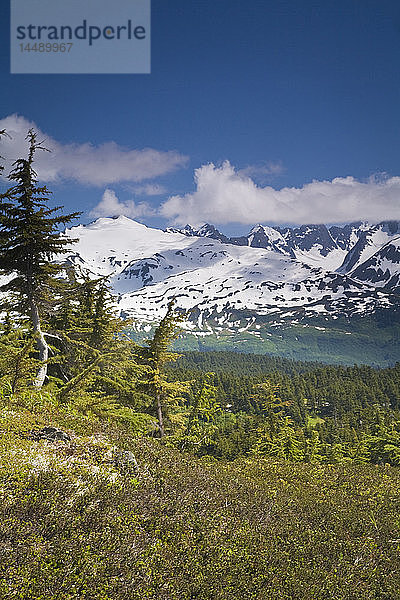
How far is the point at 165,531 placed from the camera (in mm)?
8250

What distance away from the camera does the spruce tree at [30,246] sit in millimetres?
17375

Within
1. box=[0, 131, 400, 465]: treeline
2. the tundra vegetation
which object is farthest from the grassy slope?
box=[0, 131, 400, 465]: treeline

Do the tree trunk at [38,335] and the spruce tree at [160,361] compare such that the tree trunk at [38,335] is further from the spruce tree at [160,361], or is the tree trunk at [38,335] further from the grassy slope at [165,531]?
the grassy slope at [165,531]

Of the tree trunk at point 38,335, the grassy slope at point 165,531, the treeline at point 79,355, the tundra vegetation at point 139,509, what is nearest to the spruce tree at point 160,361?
the treeline at point 79,355

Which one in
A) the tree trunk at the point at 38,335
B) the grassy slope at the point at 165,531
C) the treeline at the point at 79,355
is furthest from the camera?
the tree trunk at the point at 38,335

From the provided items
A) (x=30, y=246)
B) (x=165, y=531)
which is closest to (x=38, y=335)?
(x=30, y=246)

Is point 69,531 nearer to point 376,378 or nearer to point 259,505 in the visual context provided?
point 259,505

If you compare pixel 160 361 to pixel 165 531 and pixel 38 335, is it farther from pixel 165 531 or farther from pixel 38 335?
pixel 165 531

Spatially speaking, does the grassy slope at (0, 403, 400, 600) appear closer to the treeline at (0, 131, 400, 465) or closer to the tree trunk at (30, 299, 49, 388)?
the treeline at (0, 131, 400, 465)

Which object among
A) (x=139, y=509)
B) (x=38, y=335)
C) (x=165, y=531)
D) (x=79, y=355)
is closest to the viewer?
(x=165, y=531)

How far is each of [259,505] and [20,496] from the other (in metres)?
6.40

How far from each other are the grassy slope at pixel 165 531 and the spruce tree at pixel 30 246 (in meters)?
7.85

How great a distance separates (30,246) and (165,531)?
47.8 feet

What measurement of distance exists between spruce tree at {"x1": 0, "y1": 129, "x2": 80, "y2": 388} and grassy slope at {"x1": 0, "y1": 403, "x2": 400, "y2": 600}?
25.8 feet
